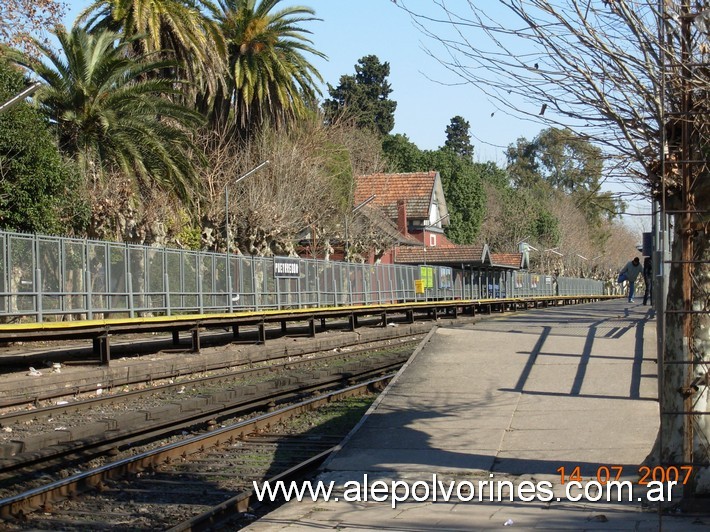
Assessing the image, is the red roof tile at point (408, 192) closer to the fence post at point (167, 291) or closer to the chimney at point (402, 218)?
the chimney at point (402, 218)

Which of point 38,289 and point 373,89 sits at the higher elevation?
point 373,89

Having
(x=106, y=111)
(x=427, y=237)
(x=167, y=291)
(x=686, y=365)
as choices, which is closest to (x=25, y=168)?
(x=106, y=111)

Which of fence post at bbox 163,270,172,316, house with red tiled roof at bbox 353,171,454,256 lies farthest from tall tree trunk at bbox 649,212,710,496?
house with red tiled roof at bbox 353,171,454,256

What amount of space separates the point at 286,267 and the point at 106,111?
25.9 feet

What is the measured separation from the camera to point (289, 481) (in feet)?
34.0

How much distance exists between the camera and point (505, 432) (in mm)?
10469

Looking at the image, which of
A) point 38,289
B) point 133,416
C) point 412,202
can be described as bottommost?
point 133,416

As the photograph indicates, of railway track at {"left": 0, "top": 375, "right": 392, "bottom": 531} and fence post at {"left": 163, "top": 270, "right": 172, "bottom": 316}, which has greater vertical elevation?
fence post at {"left": 163, "top": 270, "right": 172, "bottom": 316}

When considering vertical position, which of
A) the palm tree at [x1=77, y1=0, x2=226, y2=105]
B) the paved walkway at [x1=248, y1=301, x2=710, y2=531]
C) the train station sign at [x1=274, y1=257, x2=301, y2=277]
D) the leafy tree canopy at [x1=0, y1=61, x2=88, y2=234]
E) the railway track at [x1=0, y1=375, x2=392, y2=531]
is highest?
the palm tree at [x1=77, y1=0, x2=226, y2=105]

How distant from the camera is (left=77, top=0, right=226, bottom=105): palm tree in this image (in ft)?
108

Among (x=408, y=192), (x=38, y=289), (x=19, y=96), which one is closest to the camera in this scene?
(x=19, y=96)

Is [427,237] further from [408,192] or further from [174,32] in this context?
[174,32]

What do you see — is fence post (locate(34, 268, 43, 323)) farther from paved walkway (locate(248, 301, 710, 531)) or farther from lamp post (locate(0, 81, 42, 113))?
paved walkway (locate(248, 301, 710, 531))

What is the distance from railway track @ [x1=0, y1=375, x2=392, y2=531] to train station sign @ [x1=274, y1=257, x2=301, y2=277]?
18677 mm
